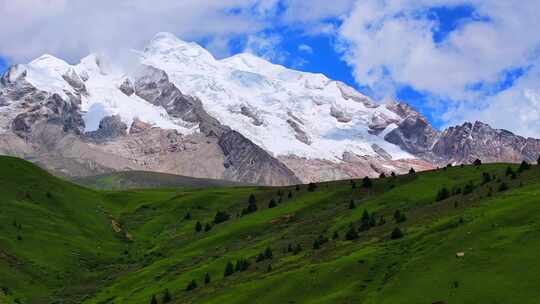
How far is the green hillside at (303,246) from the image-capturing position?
79438mm

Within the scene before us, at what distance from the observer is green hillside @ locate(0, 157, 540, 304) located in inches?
3127

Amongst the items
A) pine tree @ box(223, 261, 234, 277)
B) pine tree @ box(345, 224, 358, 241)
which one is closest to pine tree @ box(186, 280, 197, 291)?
pine tree @ box(223, 261, 234, 277)

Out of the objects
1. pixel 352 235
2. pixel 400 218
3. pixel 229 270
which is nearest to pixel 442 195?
pixel 400 218

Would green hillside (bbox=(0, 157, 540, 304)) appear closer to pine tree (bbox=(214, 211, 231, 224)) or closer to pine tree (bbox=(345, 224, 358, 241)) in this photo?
pine tree (bbox=(345, 224, 358, 241))

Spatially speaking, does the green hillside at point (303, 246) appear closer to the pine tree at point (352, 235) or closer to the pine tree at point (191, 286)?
the pine tree at point (352, 235)

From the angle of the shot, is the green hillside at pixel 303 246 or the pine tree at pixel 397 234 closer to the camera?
the green hillside at pixel 303 246

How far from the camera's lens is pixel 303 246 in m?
123

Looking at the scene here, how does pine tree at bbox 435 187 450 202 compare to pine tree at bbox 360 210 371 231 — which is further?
pine tree at bbox 435 187 450 202

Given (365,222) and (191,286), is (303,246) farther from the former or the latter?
(191,286)

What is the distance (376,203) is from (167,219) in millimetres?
64154

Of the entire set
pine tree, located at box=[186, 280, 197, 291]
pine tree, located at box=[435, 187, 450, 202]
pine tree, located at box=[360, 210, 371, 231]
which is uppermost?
pine tree, located at box=[435, 187, 450, 202]

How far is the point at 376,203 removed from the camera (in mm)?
148125

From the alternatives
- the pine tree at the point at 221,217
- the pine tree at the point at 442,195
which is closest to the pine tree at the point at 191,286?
the pine tree at the point at 442,195

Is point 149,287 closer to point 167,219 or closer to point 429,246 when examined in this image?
point 429,246
